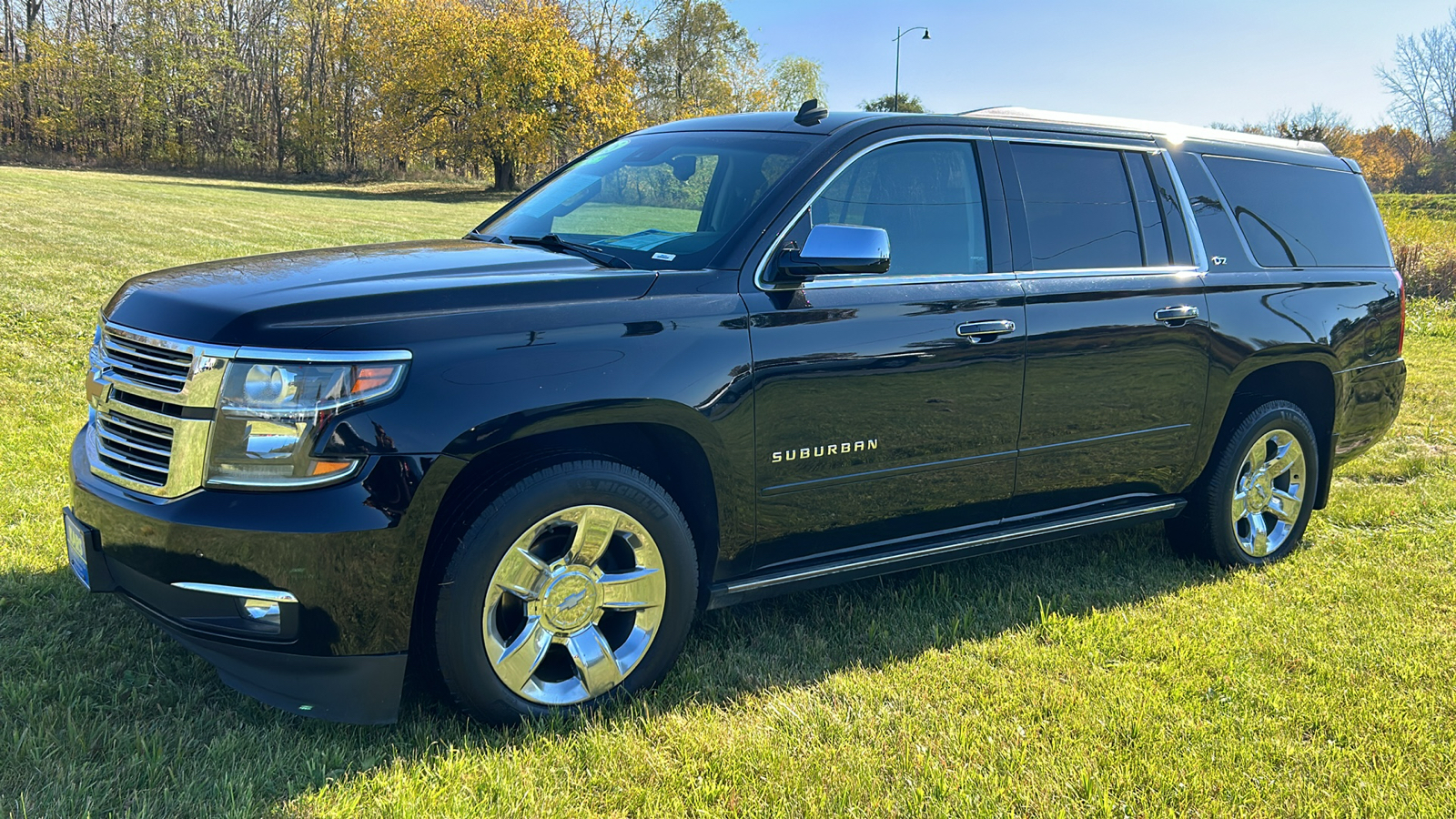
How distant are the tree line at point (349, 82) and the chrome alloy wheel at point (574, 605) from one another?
4324 centimetres

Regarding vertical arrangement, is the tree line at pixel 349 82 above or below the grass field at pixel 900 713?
above

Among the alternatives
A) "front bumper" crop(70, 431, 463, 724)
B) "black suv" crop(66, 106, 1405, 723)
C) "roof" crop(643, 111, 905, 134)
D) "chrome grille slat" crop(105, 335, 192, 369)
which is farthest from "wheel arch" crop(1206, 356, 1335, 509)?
"chrome grille slat" crop(105, 335, 192, 369)

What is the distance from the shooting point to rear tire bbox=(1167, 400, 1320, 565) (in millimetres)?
4719

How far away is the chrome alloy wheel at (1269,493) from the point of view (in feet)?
15.9

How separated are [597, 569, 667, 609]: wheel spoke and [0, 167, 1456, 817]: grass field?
12.9 inches

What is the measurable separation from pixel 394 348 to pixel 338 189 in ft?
149

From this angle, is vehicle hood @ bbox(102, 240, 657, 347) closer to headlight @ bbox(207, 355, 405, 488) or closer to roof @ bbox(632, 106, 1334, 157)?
headlight @ bbox(207, 355, 405, 488)

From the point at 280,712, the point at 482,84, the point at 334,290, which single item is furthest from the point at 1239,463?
the point at 482,84

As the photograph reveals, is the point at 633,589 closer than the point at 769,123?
Yes

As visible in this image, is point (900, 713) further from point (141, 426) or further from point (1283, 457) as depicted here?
point (1283, 457)

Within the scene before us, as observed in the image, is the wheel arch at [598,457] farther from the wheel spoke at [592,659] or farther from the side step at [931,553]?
the wheel spoke at [592,659]

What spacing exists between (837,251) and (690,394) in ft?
2.21

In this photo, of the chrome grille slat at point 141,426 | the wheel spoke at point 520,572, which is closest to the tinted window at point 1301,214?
the wheel spoke at point 520,572

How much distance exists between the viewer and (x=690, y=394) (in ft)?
10.2
